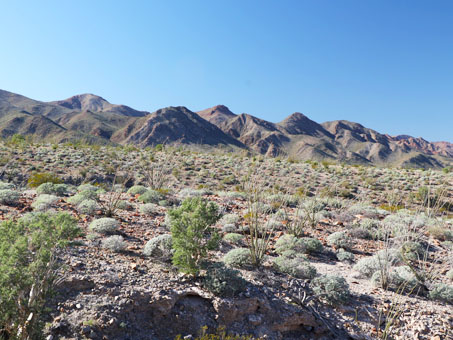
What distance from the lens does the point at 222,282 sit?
4.31 meters

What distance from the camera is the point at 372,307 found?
4.67 m

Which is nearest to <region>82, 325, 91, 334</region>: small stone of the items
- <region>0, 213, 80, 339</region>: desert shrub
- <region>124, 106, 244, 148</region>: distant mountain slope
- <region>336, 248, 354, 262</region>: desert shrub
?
<region>0, 213, 80, 339</region>: desert shrub

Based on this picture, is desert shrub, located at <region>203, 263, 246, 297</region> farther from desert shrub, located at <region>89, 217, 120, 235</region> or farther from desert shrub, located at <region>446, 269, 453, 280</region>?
desert shrub, located at <region>446, 269, 453, 280</region>

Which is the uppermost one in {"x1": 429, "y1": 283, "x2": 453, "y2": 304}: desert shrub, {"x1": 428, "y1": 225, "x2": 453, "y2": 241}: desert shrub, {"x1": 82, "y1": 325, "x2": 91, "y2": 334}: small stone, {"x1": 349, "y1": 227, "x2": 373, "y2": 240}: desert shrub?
{"x1": 428, "y1": 225, "x2": 453, "y2": 241}: desert shrub

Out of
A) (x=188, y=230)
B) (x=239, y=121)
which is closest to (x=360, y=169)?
(x=188, y=230)

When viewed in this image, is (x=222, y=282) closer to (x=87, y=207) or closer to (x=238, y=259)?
(x=238, y=259)

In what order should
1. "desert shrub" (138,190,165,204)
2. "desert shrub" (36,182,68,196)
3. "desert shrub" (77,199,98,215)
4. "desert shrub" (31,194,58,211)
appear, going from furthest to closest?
"desert shrub" (138,190,165,204), "desert shrub" (36,182,68,196), "desert shrub" (77,199,98,215), "desert shrub" (31,194,58,211)

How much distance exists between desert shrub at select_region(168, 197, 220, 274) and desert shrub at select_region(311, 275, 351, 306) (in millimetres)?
2100

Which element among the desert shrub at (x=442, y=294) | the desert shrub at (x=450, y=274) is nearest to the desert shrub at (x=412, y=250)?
the desert shrub at (x=450, y=274)

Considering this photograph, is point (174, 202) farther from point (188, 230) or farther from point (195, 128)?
point (195, 128)

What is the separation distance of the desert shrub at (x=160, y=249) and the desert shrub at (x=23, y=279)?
6.93 ft

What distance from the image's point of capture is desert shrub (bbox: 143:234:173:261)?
5.16 metres

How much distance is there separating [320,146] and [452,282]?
99.3 m

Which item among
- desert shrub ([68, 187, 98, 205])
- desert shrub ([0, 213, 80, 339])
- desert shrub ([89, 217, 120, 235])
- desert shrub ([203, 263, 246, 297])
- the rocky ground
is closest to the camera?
desert shrub ([0, 213, 80, 339])
